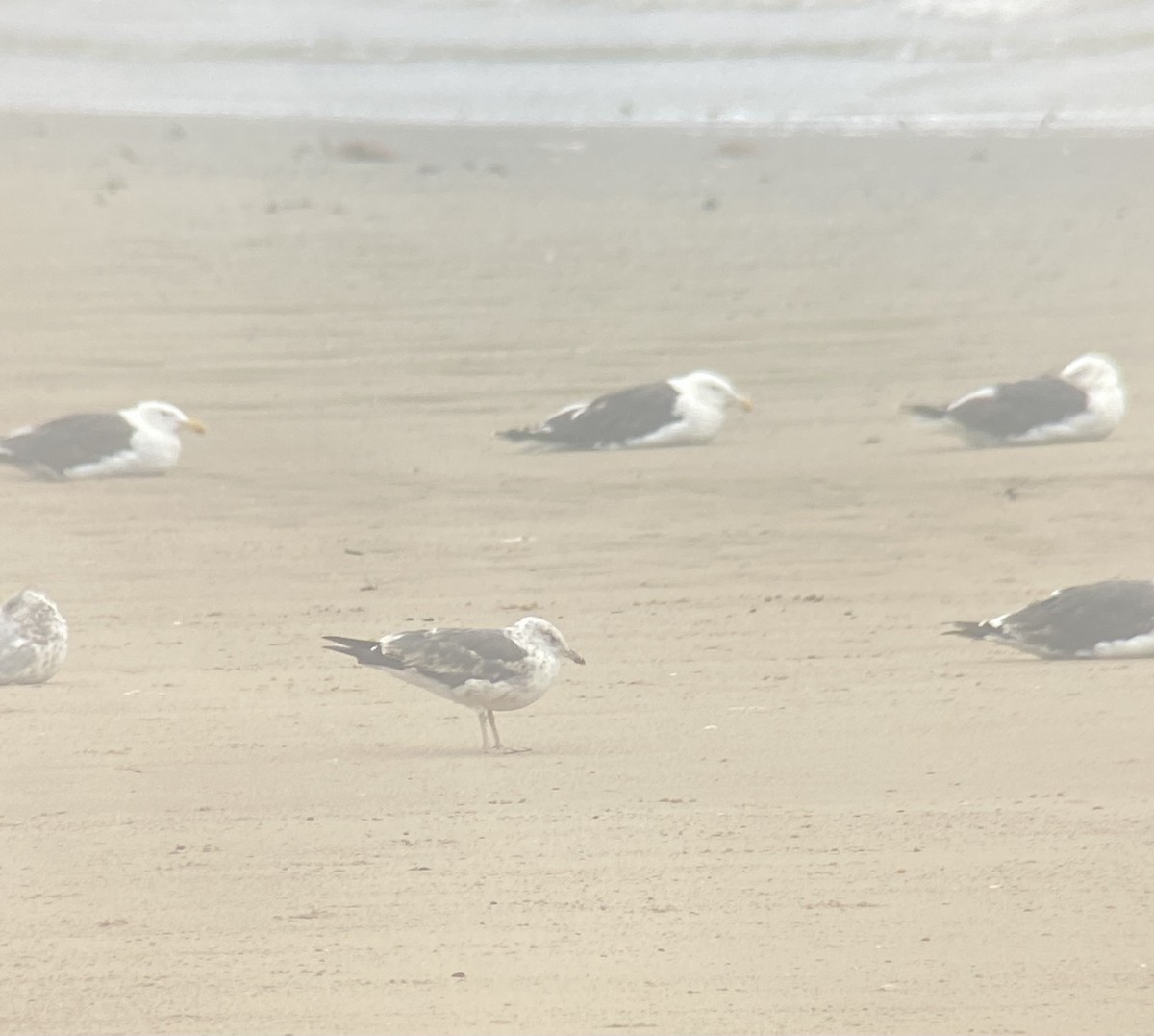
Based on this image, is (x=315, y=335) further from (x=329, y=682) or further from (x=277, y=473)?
(x=329, y=682)

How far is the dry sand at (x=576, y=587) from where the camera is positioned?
422cm

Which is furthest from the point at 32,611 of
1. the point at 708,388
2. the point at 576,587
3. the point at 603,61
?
the point at 603,61

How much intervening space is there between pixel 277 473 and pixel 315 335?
7.80 feet

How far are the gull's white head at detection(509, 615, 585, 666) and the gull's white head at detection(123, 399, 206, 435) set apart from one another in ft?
11.4

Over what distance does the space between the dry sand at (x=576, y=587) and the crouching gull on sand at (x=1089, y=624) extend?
7cm

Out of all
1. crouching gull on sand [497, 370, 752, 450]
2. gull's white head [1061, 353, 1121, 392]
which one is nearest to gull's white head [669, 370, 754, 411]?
crouching gull on sand [497, 370, 752, 450]

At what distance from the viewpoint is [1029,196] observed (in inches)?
535

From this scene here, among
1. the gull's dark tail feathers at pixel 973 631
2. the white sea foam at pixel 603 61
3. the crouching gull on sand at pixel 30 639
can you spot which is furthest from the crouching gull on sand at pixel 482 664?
the white sea foam at pixel 603 61

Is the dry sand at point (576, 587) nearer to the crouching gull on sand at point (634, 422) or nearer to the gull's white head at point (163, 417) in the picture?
the crouching gull on sand at point (634, 422)

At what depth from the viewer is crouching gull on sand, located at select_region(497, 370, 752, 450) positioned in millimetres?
9078

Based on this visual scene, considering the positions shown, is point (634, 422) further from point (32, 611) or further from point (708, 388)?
point (32, 611)

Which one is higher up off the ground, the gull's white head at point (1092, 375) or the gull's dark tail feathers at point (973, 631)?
the gull's white head at point (1092, 375)

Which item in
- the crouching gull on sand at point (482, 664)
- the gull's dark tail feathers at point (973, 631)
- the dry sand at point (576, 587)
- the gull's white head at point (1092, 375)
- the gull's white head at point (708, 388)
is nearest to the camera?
the dry sand at point (576, 587)

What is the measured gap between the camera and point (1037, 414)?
9.04 m
